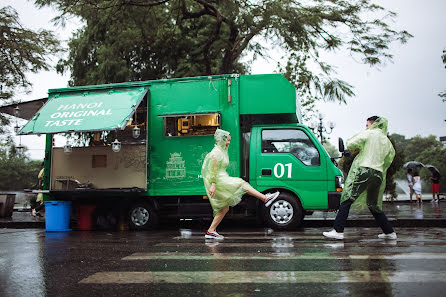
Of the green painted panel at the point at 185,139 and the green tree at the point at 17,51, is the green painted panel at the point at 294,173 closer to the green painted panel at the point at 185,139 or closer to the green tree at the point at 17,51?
Answer: the green painted panel at the point at 185,139

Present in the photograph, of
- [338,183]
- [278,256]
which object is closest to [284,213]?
[338,183]

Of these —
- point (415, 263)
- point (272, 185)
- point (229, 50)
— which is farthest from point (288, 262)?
point (229, 50)

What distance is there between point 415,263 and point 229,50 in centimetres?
1293

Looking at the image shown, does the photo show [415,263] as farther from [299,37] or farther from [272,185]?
[299,37]

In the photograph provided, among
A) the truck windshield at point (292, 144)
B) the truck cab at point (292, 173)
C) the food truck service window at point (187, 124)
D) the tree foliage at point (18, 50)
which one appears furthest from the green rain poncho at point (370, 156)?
the tree foliage at point (18, 50)

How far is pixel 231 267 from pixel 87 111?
614 centimetres

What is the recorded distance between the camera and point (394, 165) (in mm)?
20828

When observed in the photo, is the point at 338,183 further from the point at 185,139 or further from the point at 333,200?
the point at 185,139

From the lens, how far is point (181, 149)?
970 centimetres

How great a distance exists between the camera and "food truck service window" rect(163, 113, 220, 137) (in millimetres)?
9820

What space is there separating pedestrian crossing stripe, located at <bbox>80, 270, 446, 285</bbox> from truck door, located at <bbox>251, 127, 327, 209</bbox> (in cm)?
458

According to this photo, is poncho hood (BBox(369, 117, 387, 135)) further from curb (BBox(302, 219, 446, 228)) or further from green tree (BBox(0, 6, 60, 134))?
green tree (BBox(0, 6, 60, 134))

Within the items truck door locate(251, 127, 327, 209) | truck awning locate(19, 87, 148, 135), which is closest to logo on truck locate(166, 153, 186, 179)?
truck awning locate(19, 87, 148, 135)

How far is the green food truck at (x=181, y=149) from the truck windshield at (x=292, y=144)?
21 millimetres
